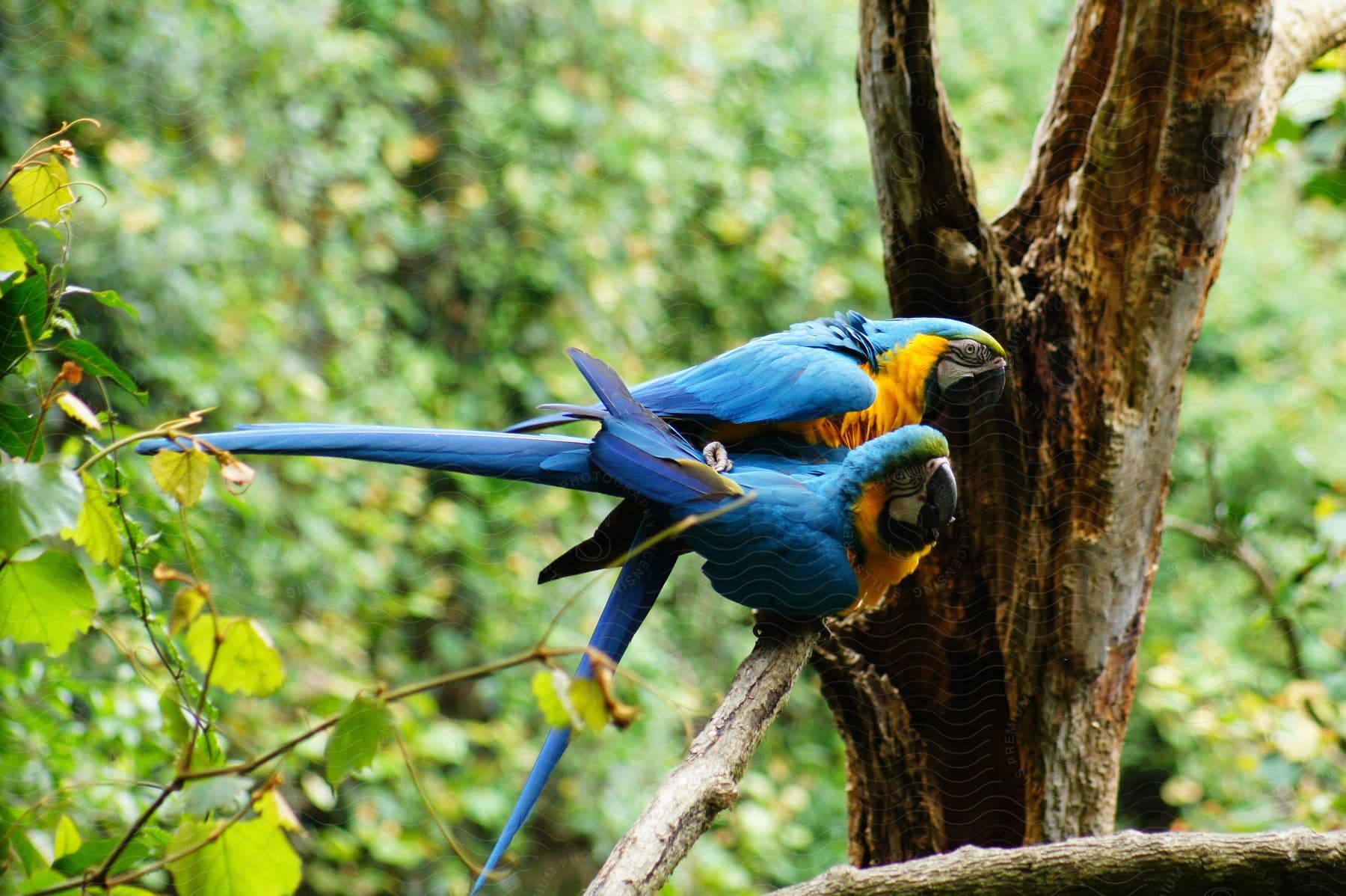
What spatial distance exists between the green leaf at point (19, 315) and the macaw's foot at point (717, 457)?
0.71 meters

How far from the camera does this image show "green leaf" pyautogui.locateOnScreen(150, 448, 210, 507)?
0.72 m

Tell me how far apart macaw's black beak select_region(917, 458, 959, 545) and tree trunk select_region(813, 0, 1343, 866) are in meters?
0.29

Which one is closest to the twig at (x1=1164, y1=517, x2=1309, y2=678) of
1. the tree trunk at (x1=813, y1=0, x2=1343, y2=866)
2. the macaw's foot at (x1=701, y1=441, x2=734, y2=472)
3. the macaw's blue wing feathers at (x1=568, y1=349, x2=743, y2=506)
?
the tree trunk at (x1=813, y1=0, x2=1343, y2=866)

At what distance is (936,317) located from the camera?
1.41m

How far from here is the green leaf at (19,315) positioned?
744 millimetres

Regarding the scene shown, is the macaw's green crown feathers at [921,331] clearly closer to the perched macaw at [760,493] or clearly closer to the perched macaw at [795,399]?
the perched macaw at [795,399]

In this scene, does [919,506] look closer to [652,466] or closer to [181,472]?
[652,466]

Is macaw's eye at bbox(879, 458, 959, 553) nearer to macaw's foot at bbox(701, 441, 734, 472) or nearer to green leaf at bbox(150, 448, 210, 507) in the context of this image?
macaw's foot at bbox(701, 441, 734, 472)

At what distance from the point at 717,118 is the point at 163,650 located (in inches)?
99.3

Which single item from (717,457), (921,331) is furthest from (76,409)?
(921,331)

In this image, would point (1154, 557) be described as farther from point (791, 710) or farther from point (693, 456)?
point (791, 710)

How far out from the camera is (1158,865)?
1.07 meters

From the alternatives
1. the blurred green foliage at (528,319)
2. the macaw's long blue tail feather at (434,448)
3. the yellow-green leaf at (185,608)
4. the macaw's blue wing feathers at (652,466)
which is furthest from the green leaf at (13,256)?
the blurred green foliage at (528,319)

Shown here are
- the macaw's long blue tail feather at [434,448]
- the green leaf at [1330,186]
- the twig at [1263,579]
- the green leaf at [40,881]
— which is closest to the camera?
the green leaf at [40,881]
